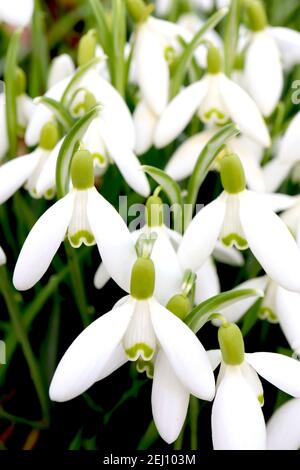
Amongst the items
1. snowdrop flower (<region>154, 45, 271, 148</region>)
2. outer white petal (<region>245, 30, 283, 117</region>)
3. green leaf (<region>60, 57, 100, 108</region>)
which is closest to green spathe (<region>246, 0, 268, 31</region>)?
outer white petal (<region>245, 30, 283, 117</region>)

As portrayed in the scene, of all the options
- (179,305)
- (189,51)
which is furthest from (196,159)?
(179,305)

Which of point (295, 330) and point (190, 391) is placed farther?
point (295, 330)

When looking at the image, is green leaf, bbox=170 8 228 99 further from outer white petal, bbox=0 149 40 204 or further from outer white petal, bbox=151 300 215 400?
outer white petal, bbox=151 300 215 400

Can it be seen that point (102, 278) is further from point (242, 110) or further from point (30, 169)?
point (242, 110)

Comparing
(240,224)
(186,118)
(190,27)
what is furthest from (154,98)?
(190,27)
